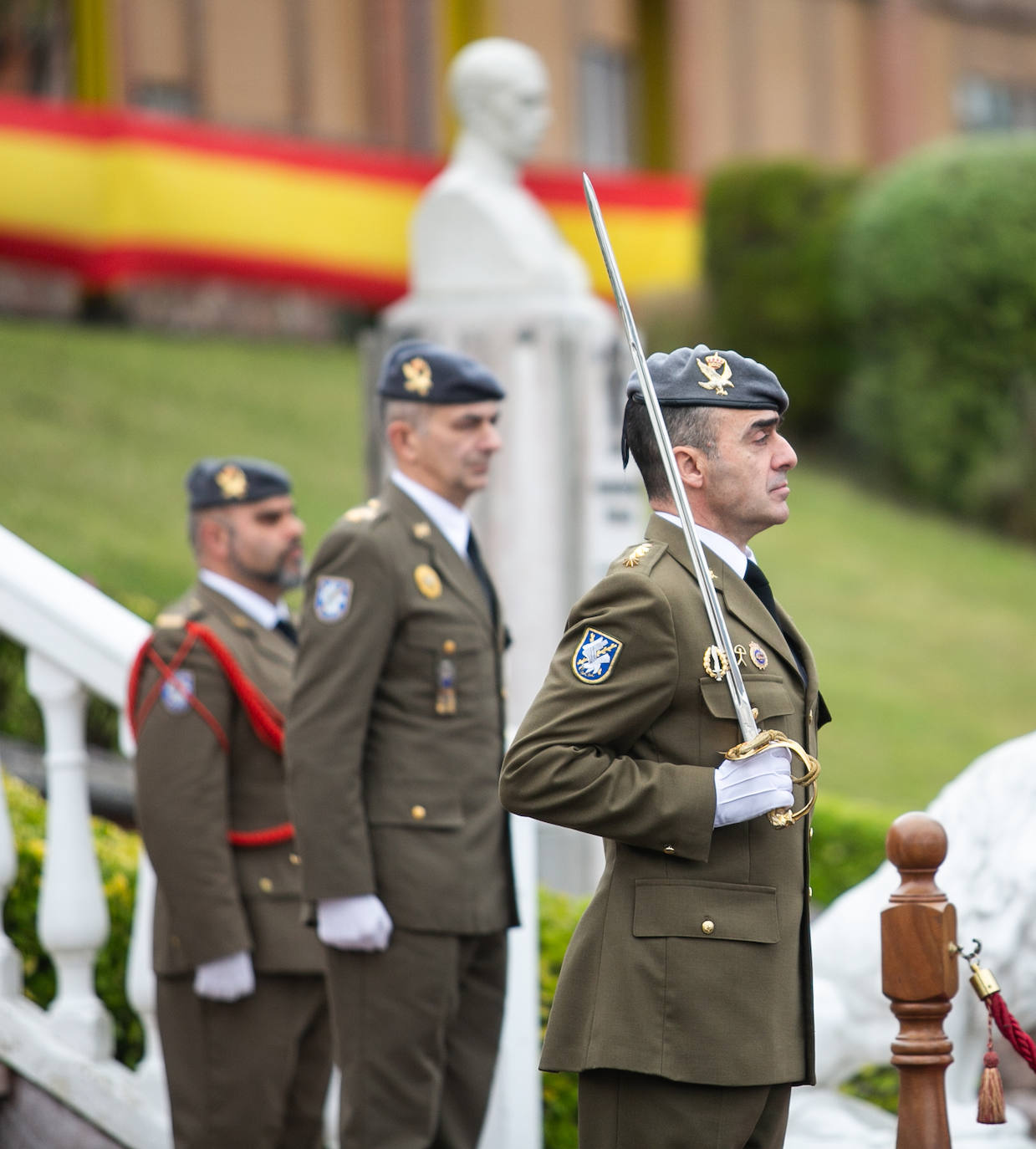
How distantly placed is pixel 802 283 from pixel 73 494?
6.50 meters

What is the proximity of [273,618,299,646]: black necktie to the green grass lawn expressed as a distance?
4.43 metres

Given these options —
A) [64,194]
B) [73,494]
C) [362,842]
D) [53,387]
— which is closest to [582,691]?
[362,842]

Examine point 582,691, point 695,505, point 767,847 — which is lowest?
point 767,847

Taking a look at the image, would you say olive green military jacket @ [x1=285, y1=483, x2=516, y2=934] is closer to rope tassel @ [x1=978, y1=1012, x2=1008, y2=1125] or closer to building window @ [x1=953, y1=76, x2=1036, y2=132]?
rope tassel @ [x1=978, y1=1012, x2=1008, y2=1125]

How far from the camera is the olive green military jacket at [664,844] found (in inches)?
97.8

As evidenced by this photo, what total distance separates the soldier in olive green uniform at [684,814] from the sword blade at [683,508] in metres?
→ 0.04

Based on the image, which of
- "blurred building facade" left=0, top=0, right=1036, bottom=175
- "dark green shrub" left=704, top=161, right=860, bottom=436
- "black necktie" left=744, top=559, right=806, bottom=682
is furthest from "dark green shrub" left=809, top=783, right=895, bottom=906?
"blurred building facade" left=0, top=0, right=1036, bottom=175

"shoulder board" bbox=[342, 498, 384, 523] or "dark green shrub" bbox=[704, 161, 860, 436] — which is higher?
"shoulder board" bbox=[342, 498, 384, 523]

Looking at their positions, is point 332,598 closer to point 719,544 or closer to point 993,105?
point 719,544

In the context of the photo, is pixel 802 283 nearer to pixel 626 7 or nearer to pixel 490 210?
pixel 626 7

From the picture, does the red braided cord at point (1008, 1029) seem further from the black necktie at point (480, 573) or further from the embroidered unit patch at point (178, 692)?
the embroidered unit patch at point (178, 692)

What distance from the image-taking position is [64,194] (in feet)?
44.6

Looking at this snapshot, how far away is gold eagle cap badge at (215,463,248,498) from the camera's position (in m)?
4.13

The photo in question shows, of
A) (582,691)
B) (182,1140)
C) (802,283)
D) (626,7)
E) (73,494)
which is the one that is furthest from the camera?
(626,7)
